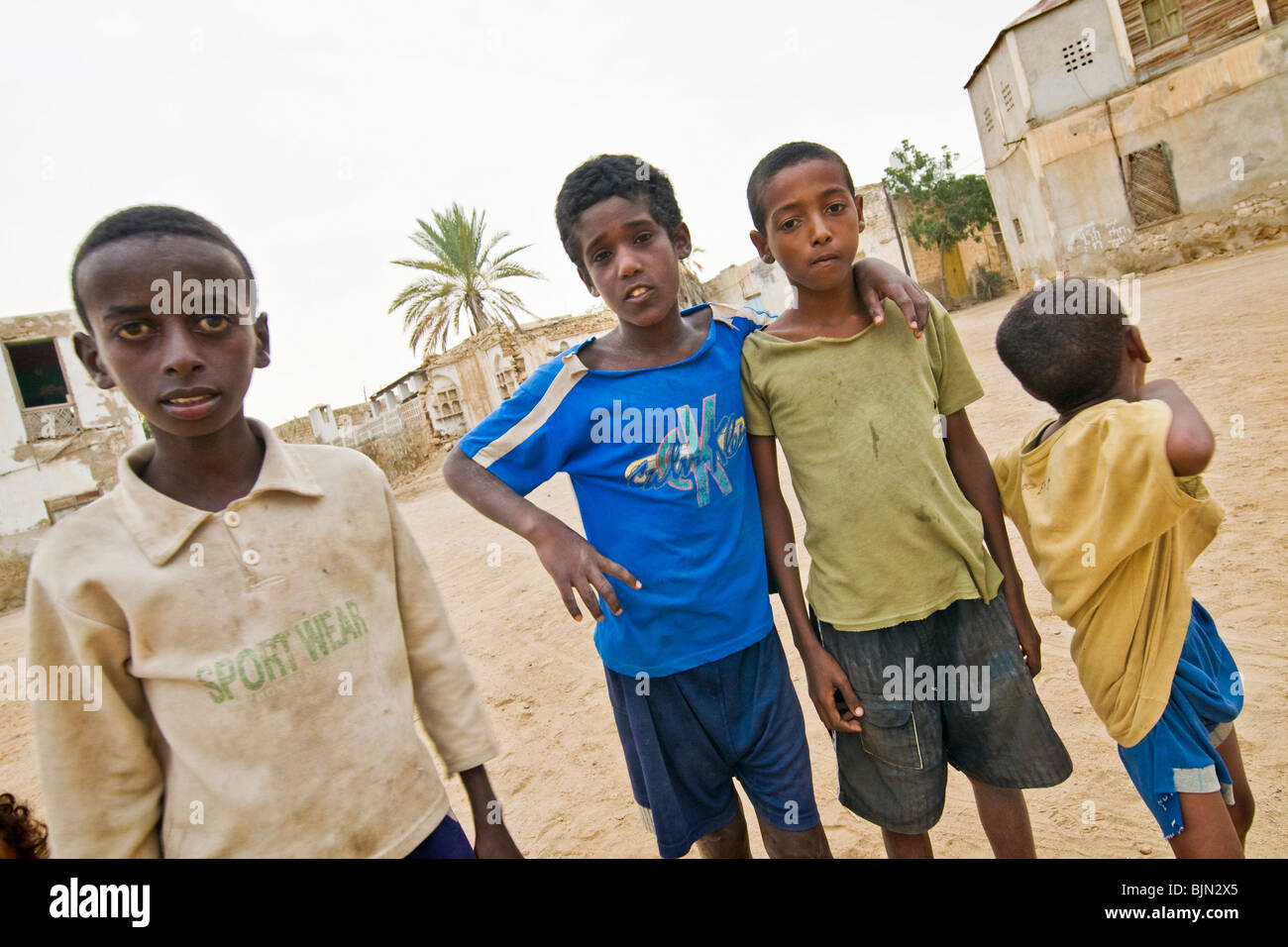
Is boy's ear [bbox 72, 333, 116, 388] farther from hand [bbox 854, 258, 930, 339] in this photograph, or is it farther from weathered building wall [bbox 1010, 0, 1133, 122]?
weathered building wall [bbox 1010, 0, 1133, 122]

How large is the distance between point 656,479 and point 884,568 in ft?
1.84

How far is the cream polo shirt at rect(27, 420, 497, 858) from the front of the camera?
107 centimetres

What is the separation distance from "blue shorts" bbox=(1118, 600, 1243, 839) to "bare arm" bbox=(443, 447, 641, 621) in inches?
43.2

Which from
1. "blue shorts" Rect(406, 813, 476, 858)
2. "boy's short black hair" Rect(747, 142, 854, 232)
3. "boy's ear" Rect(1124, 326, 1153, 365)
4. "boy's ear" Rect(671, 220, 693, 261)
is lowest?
"blue shorts" Rect(406, 813, 476, 858)

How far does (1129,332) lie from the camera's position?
1537mm

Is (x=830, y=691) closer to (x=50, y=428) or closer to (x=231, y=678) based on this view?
(x=231, y=678)

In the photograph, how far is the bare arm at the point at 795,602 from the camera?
1.70 m

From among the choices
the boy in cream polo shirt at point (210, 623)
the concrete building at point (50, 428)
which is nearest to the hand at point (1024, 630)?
the boy in cream polo shirt at point (210, 623)

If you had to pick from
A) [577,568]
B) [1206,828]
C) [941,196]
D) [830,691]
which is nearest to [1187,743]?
[1206,828]

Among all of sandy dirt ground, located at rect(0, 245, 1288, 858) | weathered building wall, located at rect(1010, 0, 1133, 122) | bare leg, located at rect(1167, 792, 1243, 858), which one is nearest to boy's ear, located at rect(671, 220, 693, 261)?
bare leg, located at rect(1167, 792, 1243, 858)

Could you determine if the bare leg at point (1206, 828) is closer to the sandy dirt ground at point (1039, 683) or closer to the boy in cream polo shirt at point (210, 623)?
the sandy dirt ground at point (1039, 683)

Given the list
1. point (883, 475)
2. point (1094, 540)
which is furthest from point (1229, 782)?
point (883, 475)

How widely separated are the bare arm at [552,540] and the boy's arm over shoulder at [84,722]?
650 mm

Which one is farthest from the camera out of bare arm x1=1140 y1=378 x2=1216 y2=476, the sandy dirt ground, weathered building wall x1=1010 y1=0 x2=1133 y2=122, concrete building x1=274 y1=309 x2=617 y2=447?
concrete building x1=274 y1=309 x2=617 y2=447
